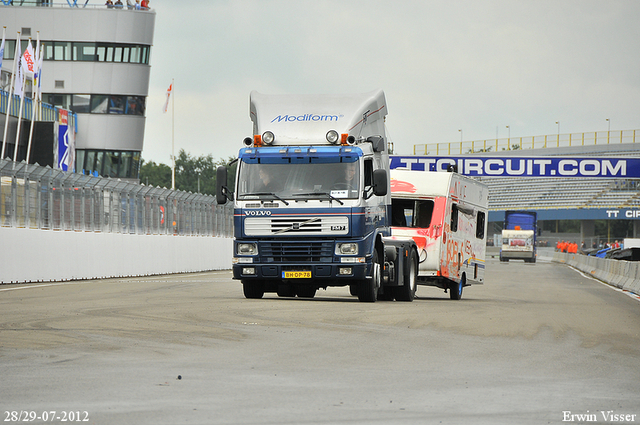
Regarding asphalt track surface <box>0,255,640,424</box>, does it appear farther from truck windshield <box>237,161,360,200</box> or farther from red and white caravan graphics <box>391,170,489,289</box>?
red and white caravan graphics <box>391,170,489,289</box>

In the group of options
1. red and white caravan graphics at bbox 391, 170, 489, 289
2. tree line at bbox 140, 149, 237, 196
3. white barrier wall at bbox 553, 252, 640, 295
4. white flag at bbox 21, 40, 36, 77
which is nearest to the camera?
red and white caravan graphics at bbox 391, 170, 489, 289

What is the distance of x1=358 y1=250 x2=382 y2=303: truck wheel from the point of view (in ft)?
59.6

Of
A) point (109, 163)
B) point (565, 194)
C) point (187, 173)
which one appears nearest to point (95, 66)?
point (109, 163)

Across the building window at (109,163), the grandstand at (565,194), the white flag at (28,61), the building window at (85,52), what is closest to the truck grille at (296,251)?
the white flag at (28,61)

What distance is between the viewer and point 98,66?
68688 millimetres

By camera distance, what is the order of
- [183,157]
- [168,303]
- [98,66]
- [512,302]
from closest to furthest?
[168,303]
[512,302]
[98,66]
[183,157]

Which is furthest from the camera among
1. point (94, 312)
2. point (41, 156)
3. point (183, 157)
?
point (183, 157)

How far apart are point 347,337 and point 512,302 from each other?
984 cm

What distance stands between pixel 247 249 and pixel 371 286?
244cm

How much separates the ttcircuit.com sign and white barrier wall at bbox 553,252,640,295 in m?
5.29

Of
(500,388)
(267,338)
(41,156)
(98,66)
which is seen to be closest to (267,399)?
(500,388)

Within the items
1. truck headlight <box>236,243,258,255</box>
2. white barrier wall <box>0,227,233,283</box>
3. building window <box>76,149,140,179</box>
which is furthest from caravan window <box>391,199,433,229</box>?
building window <box>76,149,140,179</box>

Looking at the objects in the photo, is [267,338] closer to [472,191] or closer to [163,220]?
[472,191]

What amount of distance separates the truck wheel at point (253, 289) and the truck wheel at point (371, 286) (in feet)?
6.67
